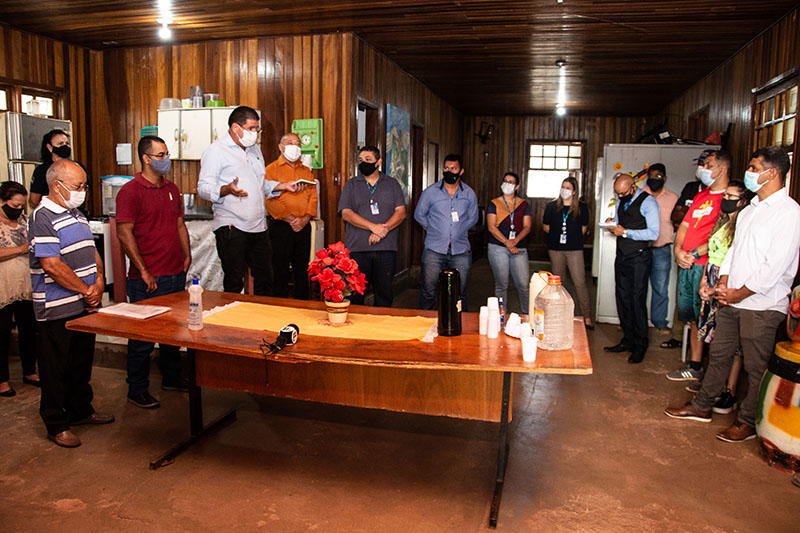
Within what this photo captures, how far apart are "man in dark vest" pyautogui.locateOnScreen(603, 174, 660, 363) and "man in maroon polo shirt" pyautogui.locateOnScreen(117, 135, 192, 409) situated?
3532 millimetres

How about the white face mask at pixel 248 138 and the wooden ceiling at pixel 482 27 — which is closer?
the white face mask at pixel 248 138

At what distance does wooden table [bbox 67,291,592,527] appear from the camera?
2488 mm

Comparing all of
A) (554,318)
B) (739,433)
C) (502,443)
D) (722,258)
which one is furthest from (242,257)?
(739,433)

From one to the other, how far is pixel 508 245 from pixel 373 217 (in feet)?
4.71

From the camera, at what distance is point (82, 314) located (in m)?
3.40

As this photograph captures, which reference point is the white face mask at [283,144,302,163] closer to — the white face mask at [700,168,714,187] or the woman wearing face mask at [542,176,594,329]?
the woman wearing face mask at [542,176,594,329]

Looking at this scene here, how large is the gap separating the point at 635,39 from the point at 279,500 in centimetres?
570

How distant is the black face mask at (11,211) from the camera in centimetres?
399

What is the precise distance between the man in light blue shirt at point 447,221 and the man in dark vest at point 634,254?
1279 millimetres

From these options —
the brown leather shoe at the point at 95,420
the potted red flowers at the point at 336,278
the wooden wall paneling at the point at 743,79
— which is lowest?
the brown leather shoe at the point at 95,420

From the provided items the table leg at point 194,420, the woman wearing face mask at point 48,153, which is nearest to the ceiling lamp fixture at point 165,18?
the woman wearing face mask at point 48,153

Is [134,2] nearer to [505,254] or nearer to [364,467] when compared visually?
[505,254]

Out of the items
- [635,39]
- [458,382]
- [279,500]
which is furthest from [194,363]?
[635,39]

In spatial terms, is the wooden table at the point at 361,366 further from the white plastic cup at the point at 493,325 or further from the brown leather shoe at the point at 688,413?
the brown leather shoe at the point at 688,413
